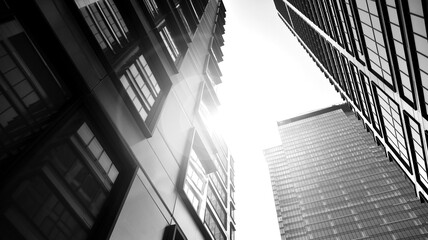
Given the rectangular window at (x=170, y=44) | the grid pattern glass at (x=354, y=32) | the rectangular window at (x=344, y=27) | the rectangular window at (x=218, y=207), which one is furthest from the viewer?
the rectangular window at (x=344, y=27)

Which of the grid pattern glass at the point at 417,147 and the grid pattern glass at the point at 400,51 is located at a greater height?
the grid pattern glass at the point at 400,51

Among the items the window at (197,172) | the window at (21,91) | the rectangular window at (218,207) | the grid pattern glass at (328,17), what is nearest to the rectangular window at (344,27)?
the grid pattern glass at (328,17)

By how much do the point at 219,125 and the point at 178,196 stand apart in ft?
78.3

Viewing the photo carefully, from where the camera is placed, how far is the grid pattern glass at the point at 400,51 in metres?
14.9

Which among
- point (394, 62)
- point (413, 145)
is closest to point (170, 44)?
point (394, 62)

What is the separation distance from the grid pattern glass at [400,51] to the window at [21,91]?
1633cm

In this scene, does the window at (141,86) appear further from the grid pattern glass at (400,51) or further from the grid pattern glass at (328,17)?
the grid pattern glass at (328,17)

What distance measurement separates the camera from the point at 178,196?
37.6 ft

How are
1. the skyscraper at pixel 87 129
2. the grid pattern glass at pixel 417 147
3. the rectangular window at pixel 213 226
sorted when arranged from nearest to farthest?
the skyscraper at pixel 87 129 < the rectangular window at pixel 213 226 < the grid pattern glass at pixel 417 147

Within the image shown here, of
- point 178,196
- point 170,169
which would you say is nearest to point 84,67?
point 170,169

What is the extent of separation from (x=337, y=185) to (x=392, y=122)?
134m

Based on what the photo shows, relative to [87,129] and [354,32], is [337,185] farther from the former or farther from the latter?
[87,129]

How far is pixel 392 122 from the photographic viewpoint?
81.3 ft

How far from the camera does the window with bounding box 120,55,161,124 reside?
34.4 ft
